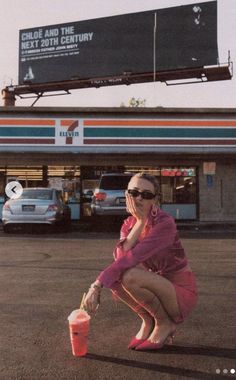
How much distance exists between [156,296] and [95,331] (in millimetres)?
1013

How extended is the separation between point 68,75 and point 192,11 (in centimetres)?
874

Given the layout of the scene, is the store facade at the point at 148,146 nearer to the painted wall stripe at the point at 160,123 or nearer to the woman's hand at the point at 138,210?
the painted wall stripe at the point at 160,123

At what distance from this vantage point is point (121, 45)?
107ft

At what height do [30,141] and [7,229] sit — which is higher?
[30,141]

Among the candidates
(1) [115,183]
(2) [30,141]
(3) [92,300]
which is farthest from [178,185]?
(3) [92,300]

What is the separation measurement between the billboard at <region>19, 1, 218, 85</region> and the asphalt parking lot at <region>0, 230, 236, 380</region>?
23283 mm

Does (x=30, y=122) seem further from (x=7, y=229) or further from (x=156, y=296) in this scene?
(x=156, y=296)

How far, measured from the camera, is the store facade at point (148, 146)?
21109mm

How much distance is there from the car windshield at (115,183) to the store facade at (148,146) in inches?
159

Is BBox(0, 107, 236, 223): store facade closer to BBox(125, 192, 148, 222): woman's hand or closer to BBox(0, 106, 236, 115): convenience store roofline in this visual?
BBox(0, 106, 236, 115): convenience store roofline

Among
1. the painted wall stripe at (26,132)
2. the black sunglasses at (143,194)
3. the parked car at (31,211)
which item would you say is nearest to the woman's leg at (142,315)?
the black sunglasses at (143,194)

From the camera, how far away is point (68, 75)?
3334cm

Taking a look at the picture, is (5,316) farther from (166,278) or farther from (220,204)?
(220,204)

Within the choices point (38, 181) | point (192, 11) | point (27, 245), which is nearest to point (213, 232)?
point (27, 245)
